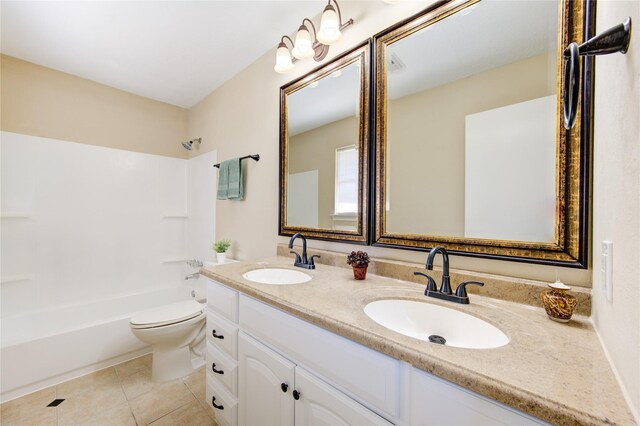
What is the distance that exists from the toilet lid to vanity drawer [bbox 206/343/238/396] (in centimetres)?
56

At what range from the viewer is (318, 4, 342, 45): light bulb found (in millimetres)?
1391

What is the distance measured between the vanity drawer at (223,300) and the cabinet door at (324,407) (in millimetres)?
475

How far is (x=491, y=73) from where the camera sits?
3.30 feet

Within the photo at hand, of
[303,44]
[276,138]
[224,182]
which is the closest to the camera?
[303,44]

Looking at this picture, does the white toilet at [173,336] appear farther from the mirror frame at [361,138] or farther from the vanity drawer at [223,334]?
the mirror frame at [361,138]

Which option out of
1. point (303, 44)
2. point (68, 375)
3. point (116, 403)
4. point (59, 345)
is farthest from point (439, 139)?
point (68, 375)

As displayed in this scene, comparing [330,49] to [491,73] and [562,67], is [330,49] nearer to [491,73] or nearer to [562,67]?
[491,73]

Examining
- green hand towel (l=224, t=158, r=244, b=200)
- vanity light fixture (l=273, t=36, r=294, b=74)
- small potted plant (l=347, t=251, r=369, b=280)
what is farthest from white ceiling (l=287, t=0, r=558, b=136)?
green hand towel (l=224, t=158, r=244, b=200)

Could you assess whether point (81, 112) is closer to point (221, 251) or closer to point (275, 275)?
point (221, 251)

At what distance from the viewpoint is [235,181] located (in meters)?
2.22

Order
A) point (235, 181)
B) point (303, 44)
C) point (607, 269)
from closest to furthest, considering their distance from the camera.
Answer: point (607, 269) < point (303, 44) < point (235, 181)

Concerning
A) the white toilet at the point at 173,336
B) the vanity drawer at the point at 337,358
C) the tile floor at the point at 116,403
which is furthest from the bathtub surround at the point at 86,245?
the vanity drawer at the point at 337,358

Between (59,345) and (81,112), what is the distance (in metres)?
2.04

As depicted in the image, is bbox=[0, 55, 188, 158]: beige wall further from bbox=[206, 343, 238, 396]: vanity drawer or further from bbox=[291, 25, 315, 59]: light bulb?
bbox=[206, 343, 238, 396]: vanity drawer
